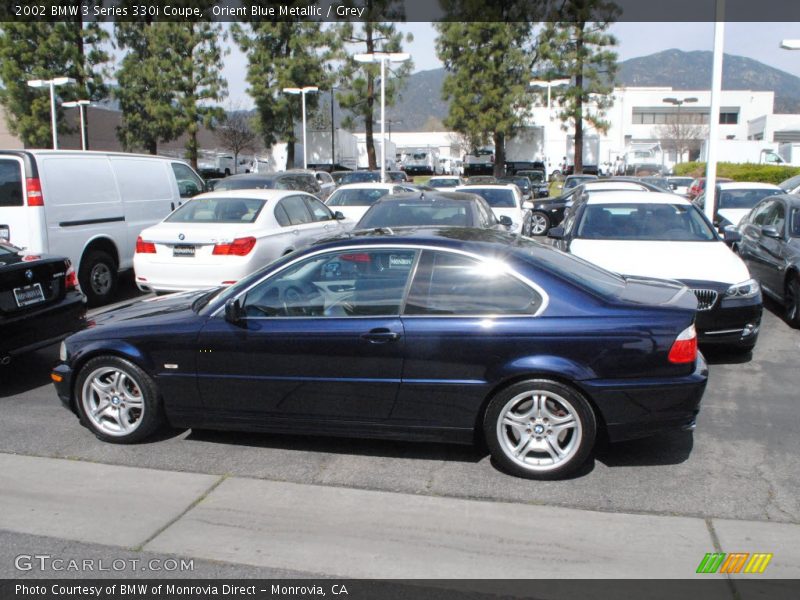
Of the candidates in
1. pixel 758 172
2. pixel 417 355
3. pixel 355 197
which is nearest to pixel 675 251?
pixel 417 355

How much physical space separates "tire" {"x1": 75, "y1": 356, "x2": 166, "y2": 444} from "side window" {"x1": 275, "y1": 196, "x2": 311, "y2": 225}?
554 centimetres

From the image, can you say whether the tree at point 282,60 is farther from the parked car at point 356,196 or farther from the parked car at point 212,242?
the parked car at point 212,242

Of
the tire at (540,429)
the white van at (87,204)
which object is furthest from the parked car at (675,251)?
the white van at (87,204)

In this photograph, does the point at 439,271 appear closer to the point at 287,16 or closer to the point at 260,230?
the point at 260,230

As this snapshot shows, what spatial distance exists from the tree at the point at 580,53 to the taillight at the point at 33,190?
32.8 meters

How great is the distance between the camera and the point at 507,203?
51.8ft

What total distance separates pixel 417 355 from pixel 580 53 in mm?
36386

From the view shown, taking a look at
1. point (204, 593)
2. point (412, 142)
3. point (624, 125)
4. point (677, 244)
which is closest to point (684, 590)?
point (204, 593)

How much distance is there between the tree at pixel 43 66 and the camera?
34406 mm

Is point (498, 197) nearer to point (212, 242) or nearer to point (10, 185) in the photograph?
point (212, 242)

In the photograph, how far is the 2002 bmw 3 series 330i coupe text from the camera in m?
4.62

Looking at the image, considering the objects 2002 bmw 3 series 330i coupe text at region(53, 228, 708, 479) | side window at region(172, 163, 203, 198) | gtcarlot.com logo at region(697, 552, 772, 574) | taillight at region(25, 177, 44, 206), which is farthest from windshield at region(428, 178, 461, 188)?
gtcarlot.com logo at region(697, 552, 772, 574)

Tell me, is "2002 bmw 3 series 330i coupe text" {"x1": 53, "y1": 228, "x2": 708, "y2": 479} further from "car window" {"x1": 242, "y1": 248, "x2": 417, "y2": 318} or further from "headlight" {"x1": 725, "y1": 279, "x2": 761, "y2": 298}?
"headlight" {"x1": 725, "y1": 279, "x2": 761, "y2": 298}

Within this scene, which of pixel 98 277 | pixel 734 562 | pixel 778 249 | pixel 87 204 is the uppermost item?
pixel 87 204
